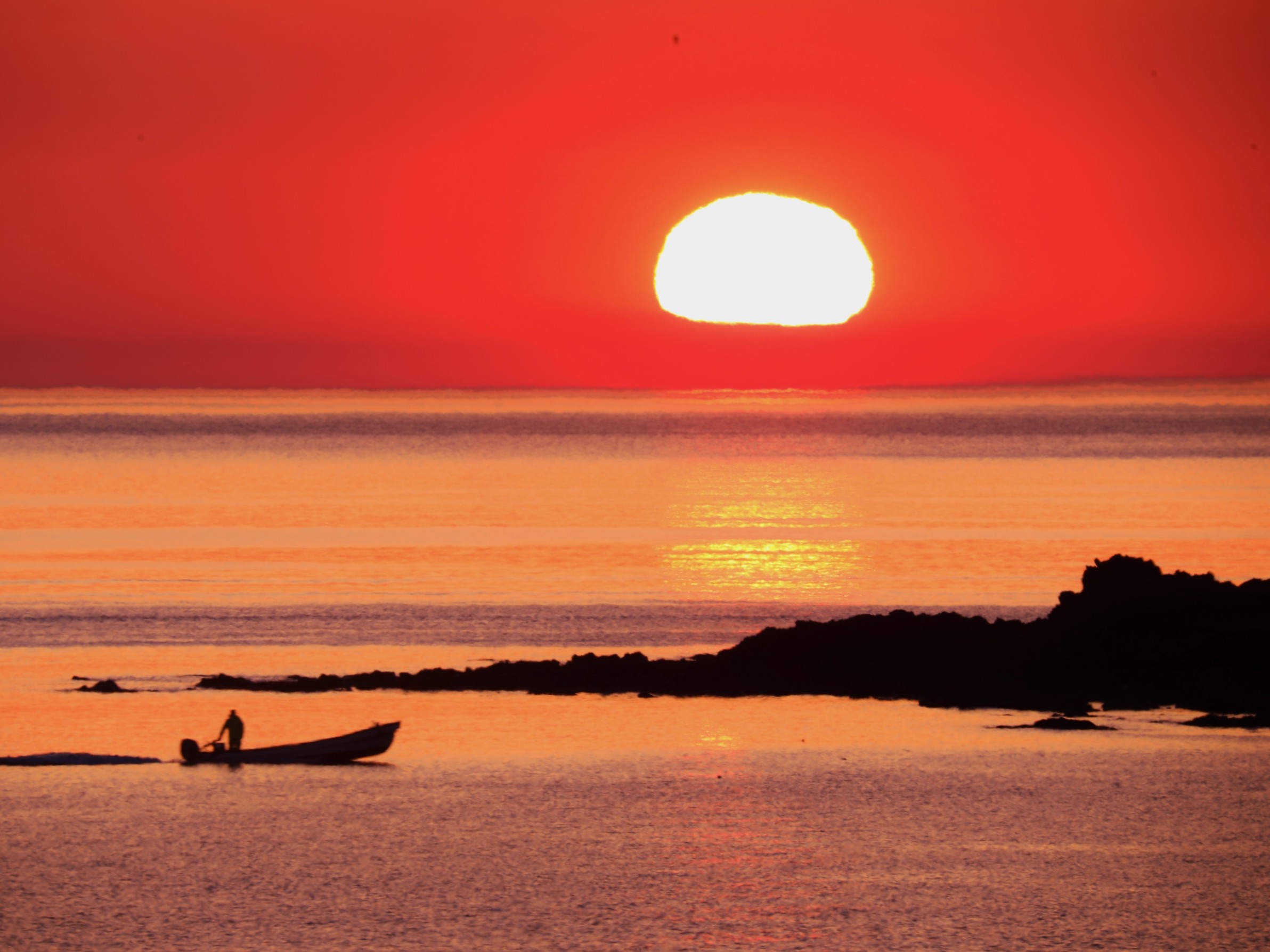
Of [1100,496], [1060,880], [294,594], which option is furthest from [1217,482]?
[1060,880]

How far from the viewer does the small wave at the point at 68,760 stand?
28469 millimetres

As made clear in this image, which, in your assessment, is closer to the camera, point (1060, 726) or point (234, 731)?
point (234, 731)

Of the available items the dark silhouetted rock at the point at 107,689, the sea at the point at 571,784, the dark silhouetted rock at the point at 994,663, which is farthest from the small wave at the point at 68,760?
the dark silhouetted rock at the point at 994,663

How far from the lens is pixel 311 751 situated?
95.8 feet

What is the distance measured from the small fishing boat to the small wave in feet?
2.90

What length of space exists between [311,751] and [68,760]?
4379 millimetres

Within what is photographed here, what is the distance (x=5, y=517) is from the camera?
3282 inches

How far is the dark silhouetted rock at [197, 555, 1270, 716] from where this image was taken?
3456 cm

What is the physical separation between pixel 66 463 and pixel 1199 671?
133911mm

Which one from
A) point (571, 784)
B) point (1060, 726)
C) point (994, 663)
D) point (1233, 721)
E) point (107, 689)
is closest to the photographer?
point (571, 784)

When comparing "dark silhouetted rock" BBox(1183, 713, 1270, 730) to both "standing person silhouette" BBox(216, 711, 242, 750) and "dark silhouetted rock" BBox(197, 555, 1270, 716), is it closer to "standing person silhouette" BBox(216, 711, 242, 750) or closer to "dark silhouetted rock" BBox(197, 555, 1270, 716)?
"dark silhouetted rock" BBox(197, 555, 1270, 716)

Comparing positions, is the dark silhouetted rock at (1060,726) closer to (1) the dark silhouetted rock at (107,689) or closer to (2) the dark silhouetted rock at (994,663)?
(2) the dark silhouetted rock at (994,663)

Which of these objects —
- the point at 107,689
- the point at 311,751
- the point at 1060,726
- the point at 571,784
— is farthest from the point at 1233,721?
the point at 107,689

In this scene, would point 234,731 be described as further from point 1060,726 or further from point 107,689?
point 1060,726
